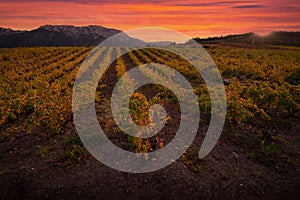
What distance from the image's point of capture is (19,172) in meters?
5.99

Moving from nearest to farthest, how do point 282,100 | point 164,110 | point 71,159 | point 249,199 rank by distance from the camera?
point 249,199, point 71,159, point 282,100, point 164,110

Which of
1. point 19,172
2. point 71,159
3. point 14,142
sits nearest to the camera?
point 19,172

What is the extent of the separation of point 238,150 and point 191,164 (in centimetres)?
175

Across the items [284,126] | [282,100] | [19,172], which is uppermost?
[282,100]

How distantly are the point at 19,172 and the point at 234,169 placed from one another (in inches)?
224

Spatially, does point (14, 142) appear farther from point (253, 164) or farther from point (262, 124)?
point (262, 124)

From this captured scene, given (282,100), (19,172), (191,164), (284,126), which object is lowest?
(19,172)

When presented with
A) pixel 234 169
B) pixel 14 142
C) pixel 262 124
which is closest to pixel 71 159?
pixel 14 142

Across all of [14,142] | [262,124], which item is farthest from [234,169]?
[14,142]

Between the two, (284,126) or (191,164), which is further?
(284,126)

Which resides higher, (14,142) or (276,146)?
(276,146)

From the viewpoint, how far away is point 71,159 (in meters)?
6.44

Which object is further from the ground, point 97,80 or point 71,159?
point 97,80

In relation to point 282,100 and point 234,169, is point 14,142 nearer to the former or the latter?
point 234,169
